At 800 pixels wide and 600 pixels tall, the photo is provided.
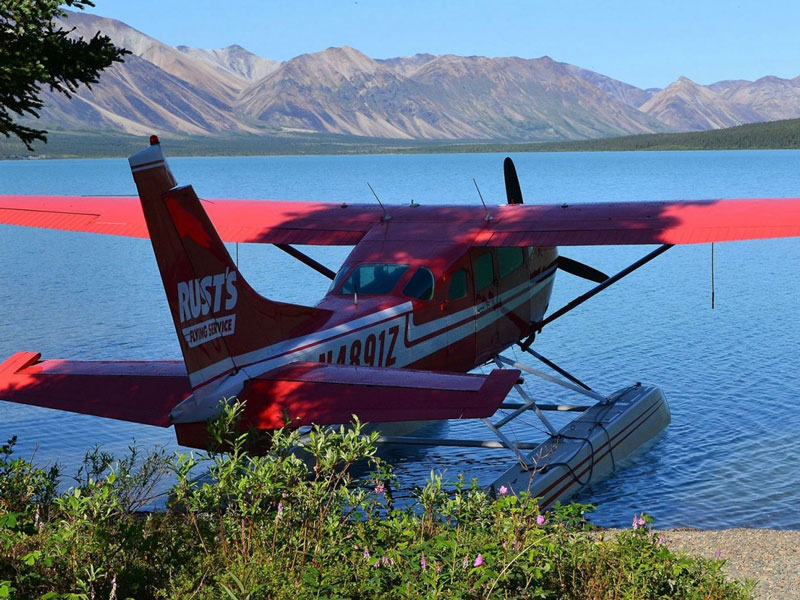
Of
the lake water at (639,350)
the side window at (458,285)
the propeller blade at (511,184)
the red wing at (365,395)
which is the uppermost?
the propeller blade at (511,184)

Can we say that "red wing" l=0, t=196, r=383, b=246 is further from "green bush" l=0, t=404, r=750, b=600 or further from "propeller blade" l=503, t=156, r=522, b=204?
"green bush" l=0, t=404, r=750, b=600

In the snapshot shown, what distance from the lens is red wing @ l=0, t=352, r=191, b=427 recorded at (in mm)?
6812

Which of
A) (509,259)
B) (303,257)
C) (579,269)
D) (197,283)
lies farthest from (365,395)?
(579,269)

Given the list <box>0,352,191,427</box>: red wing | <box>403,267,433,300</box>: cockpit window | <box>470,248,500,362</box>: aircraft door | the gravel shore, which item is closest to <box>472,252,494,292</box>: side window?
<box>470,248,500,362</box>: aircraft door

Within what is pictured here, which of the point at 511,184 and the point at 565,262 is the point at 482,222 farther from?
the point at 511,184

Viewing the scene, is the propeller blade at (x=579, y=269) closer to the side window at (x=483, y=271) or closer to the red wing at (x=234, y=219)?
the side window at (x=483, y=271)

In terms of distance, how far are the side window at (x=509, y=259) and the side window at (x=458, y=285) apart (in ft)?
3.19

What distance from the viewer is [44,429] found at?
13.6 metres

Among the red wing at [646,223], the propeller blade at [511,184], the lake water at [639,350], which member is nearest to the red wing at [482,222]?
the red wing at [646,223]

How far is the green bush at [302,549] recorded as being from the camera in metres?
4.61

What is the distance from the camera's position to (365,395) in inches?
272

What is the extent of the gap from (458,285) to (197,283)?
4.19m

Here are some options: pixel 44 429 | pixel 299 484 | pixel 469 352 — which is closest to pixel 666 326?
pixel 469 352

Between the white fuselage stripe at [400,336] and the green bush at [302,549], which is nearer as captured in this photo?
the green bush at [302,549]
